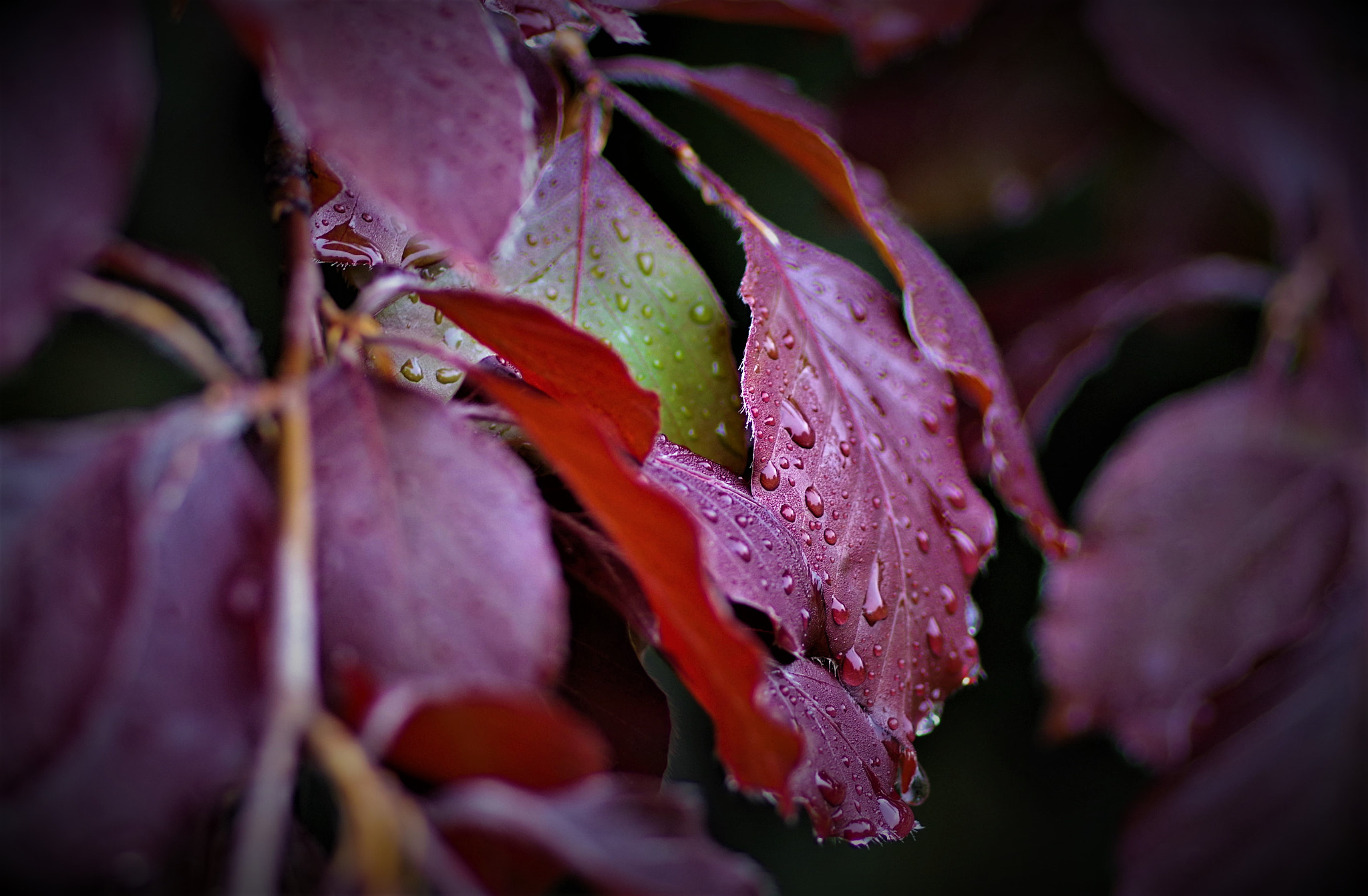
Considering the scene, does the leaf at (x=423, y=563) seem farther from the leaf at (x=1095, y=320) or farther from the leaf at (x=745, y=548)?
the leaf at (x=1095, y=320)

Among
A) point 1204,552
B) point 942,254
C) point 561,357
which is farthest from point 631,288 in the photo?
point 942,254

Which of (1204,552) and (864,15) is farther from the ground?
(864,15)

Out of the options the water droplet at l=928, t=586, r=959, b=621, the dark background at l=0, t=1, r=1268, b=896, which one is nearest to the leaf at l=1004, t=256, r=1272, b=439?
the dark background at l=0, t=1, r=1268, b=896

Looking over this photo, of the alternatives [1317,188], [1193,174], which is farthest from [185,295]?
[1193,174]

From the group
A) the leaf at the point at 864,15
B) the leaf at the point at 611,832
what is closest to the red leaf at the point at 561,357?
the leaf at the point at 611,832

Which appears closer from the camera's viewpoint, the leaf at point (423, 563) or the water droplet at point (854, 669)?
the leaf at point (423, 563)

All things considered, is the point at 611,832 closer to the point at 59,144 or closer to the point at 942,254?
the point at 59,144
